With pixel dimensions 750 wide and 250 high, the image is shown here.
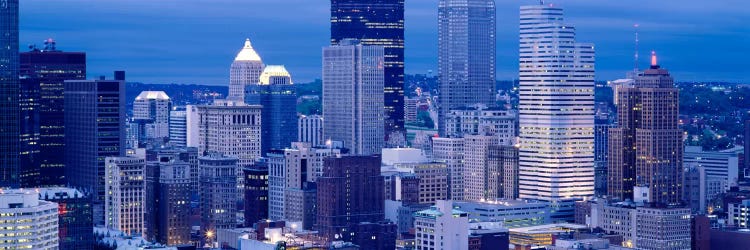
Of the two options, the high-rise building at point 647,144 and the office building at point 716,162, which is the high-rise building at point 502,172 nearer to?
the high-rise building at point 647,144

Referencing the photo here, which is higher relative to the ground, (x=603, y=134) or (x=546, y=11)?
(x=546, y=11)

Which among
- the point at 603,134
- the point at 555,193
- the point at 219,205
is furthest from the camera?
the point at 603,134

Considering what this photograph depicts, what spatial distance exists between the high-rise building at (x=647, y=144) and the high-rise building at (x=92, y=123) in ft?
139

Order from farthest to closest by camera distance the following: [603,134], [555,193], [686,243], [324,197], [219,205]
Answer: [603,134] < [555,193] < [219,205] < [324,197] < [686,243]

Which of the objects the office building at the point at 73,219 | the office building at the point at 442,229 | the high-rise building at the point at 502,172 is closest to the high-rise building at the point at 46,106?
the office building at the point at 73,219

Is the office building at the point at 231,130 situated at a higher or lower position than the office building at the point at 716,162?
higher

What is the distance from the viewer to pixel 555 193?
14588cm

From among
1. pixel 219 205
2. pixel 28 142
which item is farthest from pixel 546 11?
pixel 28 142

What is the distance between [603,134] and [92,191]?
54962 millimetres

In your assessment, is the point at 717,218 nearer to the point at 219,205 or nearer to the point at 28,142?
the point at 219,205

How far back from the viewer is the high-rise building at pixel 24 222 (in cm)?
8231

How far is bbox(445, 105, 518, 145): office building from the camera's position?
533ft

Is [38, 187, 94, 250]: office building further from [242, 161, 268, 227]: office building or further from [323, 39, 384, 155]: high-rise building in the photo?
[323, 39, 384, 155]: high-rise building

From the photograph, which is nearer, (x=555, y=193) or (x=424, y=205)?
(x=424, y=205)
